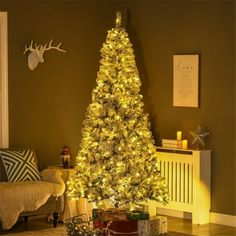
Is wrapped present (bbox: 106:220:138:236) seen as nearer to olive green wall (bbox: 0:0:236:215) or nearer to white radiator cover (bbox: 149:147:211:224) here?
white radiator cover (bbox: 149:147:211:224)

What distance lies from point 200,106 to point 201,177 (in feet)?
2.65

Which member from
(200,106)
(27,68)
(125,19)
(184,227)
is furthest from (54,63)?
(184,227)

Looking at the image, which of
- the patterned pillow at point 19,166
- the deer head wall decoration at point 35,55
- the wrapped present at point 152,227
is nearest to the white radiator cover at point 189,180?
the wrapped present at point 152,227

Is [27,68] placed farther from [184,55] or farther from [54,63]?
[184,55]

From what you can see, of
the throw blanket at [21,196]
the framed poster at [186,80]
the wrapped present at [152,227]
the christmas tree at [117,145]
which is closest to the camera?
the wrapped present at [152,227]

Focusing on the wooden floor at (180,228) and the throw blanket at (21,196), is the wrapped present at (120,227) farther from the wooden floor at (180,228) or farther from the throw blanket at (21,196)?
the throw blanket at (21,196)

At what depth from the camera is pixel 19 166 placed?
8422 mm

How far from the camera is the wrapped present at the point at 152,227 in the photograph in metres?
7.56

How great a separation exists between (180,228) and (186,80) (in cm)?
168

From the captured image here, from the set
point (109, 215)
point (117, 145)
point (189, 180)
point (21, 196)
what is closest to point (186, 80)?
point (189, 180)

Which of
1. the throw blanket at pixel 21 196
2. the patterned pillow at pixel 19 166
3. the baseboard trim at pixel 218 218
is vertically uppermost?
the patterned pillow at pixel 19 166

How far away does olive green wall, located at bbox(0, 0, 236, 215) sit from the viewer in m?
8.59

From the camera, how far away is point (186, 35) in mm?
8961

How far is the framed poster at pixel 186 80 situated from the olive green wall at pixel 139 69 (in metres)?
0.08
